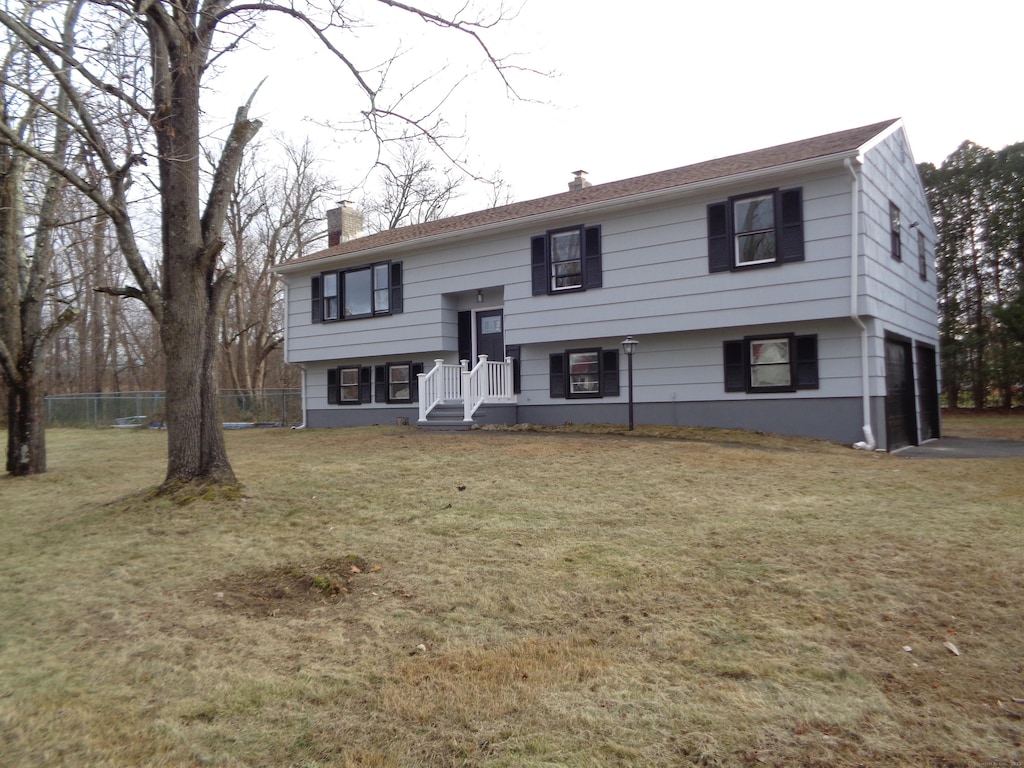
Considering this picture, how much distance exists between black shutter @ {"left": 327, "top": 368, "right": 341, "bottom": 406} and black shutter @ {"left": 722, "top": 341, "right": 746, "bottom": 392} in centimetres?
1097

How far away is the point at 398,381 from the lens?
18.6 metres

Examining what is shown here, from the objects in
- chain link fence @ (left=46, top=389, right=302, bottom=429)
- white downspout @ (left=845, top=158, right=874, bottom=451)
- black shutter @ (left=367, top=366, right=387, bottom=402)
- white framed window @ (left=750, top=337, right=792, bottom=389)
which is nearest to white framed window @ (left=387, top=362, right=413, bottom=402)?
black shutter @ (left=367, top=366, right=387, bottom=402)

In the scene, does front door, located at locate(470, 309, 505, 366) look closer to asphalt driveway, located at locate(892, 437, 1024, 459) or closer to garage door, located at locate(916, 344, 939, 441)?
→ asphalt driveway, located at locate(892, 437, 1024, 459)

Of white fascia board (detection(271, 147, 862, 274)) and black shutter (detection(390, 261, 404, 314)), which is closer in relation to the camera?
white fascia board (detection(271, 147, 862, 274))

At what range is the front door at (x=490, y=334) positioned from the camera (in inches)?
672

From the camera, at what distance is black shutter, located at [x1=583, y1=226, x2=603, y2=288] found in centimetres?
1469

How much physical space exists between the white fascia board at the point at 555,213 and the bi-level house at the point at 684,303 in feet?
0.15

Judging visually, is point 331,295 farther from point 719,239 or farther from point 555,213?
point 719,239

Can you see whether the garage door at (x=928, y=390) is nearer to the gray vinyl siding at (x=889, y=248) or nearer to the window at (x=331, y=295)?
the gray vinyl siding at (x=889, y=248)

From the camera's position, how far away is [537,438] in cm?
1240

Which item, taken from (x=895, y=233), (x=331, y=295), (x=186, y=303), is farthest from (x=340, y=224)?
(x=895, y=233)

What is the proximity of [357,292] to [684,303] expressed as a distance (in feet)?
30.5

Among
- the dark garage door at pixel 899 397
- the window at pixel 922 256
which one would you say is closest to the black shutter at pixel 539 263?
the dark garage door at pixel 899 397

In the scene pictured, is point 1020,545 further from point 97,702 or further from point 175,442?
point 175,442
